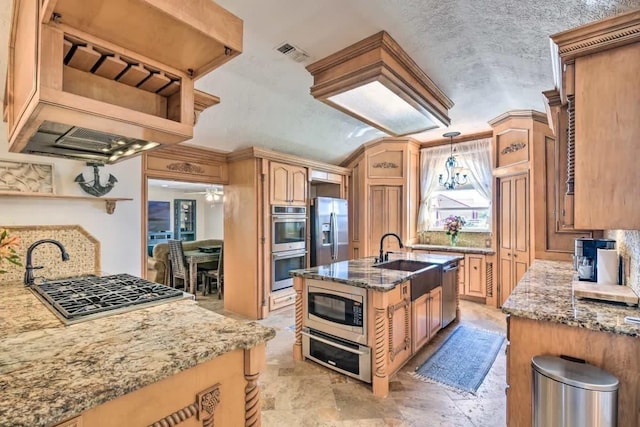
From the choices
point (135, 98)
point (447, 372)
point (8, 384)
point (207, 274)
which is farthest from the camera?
point (207, 274)

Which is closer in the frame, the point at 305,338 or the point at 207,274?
the point at 305,338

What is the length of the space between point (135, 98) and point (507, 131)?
475cm

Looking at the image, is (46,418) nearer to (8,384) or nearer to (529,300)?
(8,384)

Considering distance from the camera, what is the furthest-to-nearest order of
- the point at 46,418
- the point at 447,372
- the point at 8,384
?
the point at 447,372, the point at 8,384, the point at 46,418

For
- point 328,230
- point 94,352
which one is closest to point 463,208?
point 328,230

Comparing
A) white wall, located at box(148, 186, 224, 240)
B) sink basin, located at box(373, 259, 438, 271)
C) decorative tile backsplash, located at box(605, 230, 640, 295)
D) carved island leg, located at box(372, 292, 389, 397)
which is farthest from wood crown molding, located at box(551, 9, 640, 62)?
white wall, located at box(148, 186, 224, 240)

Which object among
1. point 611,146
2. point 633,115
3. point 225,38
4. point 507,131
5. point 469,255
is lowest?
point 469,255

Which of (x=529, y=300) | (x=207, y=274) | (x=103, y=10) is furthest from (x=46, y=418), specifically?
(x=207, y=274)

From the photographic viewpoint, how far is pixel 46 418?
0.66 meters

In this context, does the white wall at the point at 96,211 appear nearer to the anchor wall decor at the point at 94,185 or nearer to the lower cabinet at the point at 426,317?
the anchor wall decor at the point at 94,185

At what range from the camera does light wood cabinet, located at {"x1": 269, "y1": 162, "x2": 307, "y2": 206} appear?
14.3 feet

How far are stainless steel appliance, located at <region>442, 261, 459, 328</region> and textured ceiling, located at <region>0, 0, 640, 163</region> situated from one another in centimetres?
204

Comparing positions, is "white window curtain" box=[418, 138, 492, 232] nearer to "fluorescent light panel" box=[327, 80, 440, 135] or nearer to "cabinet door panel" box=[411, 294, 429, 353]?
"fluorescent light panel" box=[327, 80, 440, 135]

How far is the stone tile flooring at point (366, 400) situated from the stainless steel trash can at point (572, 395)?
768 mm
